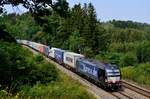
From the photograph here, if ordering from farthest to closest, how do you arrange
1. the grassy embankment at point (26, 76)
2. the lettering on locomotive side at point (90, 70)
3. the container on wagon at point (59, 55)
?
the container on wagon at point (59, 55) < the lettering on locomotive side at point (90, 70) < the grassy embankment at point (26, 76)

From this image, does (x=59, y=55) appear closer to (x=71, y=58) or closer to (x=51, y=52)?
(x=51, y=52)

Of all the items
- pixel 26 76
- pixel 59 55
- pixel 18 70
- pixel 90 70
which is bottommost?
pixel 59 55

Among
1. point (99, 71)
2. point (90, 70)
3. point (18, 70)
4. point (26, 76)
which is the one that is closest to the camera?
point (18, 70)

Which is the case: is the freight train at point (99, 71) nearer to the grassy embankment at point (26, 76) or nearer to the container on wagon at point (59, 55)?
the container on wagon at point (59, 55)

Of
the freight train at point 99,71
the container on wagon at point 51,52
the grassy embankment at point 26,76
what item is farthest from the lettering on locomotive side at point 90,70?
the container on wagon at point 51,52

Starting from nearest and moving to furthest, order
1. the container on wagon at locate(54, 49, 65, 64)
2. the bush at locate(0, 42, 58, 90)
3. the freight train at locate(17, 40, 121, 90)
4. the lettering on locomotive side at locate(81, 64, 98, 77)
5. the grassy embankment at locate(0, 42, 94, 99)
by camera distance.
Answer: the grassy embankment at locate(0, 42, 94, 99)
the bush at locate(0, 42, 58, 90)
the freight train at locate(17, 40, 121, 90)
the lettering on locomotive side at locate(81, 64, 98, 77)
the container on wagon at locate(54, 49, 65, 64)

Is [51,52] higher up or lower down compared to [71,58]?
lower down

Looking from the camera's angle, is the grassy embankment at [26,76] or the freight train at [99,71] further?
the freight train at [99,71]

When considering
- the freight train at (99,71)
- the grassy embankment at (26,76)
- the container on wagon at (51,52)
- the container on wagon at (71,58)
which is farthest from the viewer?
the container on wagon at (51,52)

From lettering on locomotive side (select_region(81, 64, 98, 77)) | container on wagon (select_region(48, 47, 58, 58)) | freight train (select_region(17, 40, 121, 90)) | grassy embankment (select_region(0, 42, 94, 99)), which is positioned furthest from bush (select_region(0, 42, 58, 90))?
container on wagon (select_region(48, 47, 58, 58))

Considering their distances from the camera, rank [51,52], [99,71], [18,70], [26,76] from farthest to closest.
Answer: [51,52] < [99,71] < [26,76] < [18,70]

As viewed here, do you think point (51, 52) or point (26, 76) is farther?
point (51, 52)

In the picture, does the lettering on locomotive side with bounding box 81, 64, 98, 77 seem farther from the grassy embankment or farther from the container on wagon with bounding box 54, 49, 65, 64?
the container on wagon with bounding box 54, 49, 65, 64

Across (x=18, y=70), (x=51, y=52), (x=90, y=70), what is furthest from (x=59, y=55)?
(x=18, y=70)
